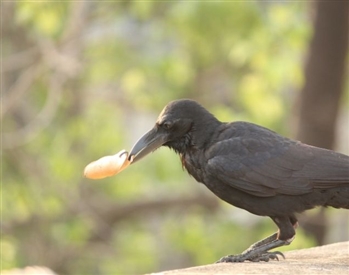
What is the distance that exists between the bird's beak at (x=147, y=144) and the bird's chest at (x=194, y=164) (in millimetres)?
168

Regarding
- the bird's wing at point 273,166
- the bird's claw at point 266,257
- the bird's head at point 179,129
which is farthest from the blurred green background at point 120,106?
the bird's claw at point 266,257

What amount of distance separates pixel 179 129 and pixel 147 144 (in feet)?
0.74

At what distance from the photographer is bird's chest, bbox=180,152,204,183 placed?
5391 millimetres

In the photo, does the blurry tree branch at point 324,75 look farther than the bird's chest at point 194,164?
Yes

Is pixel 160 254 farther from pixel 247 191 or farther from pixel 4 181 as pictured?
pixel 247 191

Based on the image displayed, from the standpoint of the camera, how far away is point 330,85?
29.7ft

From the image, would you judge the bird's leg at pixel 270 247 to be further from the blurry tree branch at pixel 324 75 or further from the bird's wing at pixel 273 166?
the blurry tree branch at pixel 324 75

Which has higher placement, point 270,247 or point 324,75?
point 324,75

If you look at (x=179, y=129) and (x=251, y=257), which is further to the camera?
(x=179, y=129)

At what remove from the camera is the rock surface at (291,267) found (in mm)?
4594

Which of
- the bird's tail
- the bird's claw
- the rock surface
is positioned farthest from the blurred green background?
the bird's claw

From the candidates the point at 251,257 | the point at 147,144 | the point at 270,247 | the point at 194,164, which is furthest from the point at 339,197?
the point at 147,144

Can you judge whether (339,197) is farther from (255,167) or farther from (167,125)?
(167,125)

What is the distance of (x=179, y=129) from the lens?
5500mm
